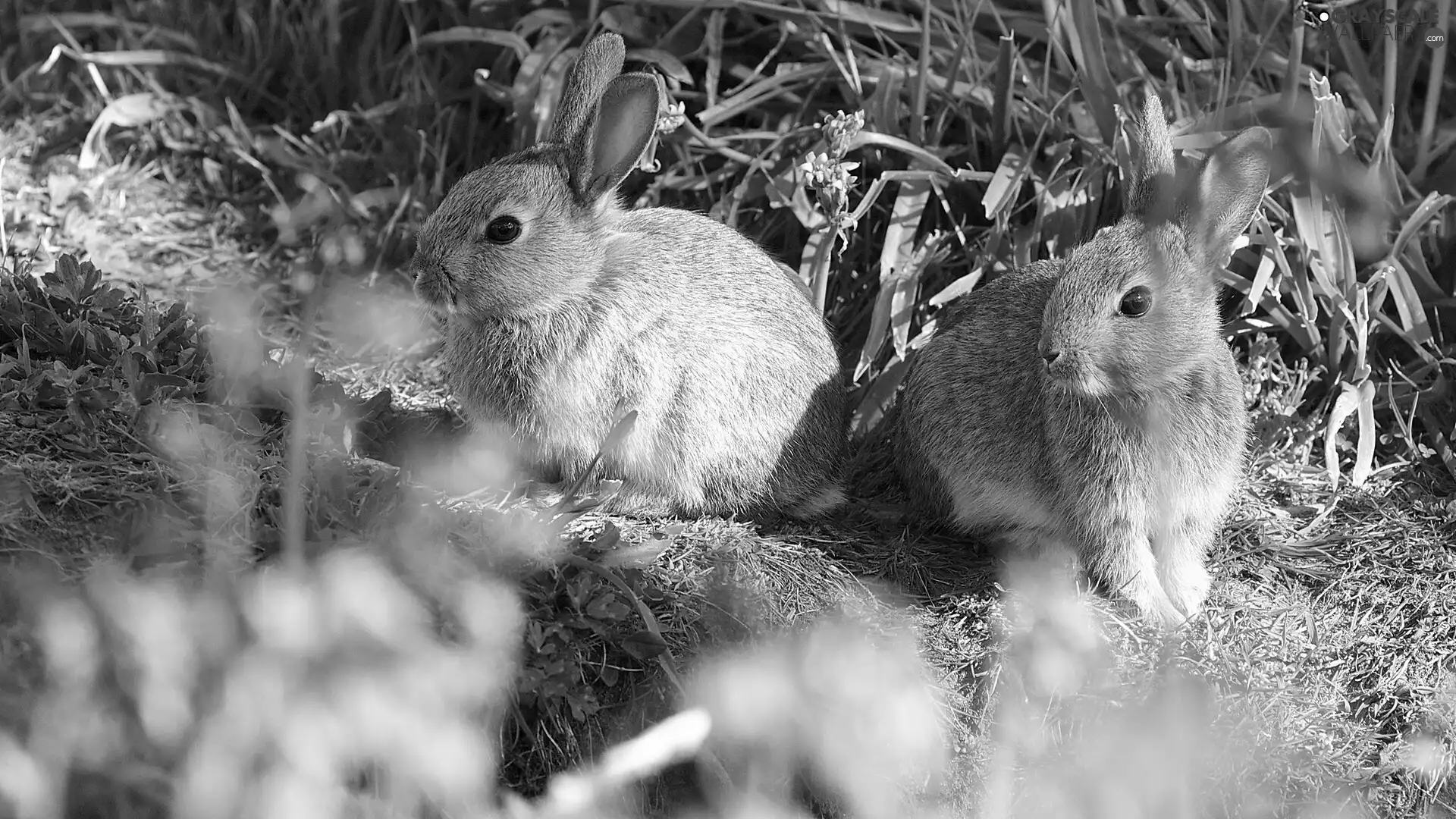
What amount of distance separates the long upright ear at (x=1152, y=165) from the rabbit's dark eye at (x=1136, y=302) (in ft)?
0.76

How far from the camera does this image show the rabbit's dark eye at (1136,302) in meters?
3.89

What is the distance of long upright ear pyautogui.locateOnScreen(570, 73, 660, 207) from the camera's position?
13.5 feet

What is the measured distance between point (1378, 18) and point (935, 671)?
276cm

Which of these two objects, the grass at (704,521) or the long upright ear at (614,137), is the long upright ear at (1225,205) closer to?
the grass at (704,521)

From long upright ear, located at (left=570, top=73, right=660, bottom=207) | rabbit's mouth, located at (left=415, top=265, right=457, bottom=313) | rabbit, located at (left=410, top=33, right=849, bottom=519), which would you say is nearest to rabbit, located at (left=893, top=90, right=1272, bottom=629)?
rabbit, located at (left=410, top=33, right=849, bottom=519)

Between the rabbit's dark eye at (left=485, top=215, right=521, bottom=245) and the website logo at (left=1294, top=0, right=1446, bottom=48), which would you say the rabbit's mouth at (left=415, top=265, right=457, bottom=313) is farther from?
the website logo at (left=1294, top=0, right=1446, bottom=48)

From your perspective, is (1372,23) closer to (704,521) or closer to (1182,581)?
(1182,581)

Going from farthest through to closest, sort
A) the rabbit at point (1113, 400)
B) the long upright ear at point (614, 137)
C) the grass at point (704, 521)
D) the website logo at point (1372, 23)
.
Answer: the website logo at point (1372, 23), the long upright ear at point (614, 137), the rabbit at point (1113, 400), the grass at point (704, 521)

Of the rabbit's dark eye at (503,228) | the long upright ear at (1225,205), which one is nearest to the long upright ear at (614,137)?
the rabbit's dark eye at (503,228)

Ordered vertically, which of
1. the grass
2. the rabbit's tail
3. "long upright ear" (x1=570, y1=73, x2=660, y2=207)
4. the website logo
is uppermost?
the website logo

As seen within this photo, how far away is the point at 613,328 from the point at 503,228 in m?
0.46

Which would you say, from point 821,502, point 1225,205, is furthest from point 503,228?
point 1225,205

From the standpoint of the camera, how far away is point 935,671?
402 cm

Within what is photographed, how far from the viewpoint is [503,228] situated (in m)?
4.23
